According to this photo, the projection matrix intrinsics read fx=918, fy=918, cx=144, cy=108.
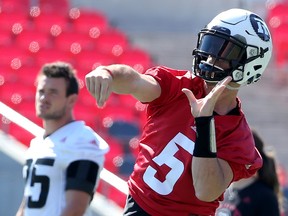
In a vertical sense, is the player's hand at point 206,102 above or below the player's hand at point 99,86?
below

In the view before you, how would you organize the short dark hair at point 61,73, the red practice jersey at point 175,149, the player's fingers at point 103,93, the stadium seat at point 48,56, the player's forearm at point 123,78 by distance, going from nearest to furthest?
1. the player's fingers at point 103,93
2. the player's forearm at point 123,78
3. the red practice jersey at point 175,149
4. the short dark hair at point 61,73
5. the stadium seat at point 48,56

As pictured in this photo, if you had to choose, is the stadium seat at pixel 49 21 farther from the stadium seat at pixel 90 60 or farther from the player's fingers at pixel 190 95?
the player's fingers at pixel 190 95

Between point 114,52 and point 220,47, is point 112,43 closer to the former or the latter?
point 114,52

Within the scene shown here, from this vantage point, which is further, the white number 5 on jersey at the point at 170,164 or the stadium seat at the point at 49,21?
the stadium seat at the point at 49,21

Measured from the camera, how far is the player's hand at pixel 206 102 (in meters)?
3.34

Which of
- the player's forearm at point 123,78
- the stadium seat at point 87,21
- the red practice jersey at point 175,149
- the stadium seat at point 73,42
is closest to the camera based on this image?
the player's forearm at point 123,78

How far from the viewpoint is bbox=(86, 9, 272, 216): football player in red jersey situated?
133 inches

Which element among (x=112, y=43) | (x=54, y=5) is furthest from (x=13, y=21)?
(x=54, y=5)

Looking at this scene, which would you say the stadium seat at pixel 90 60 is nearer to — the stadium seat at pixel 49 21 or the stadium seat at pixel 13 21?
the stadium seat at pixel 49 21

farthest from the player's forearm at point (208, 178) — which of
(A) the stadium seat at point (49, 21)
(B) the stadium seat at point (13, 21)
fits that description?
(A) the stadium seat at point (49, 21)

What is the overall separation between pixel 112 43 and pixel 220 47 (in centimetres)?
848

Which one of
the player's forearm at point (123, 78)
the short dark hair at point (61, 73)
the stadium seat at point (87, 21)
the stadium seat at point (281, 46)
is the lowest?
the stadium seat at point (281, 46)

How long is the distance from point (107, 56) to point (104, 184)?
15.4ft

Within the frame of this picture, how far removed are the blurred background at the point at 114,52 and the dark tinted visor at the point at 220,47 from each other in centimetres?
402
